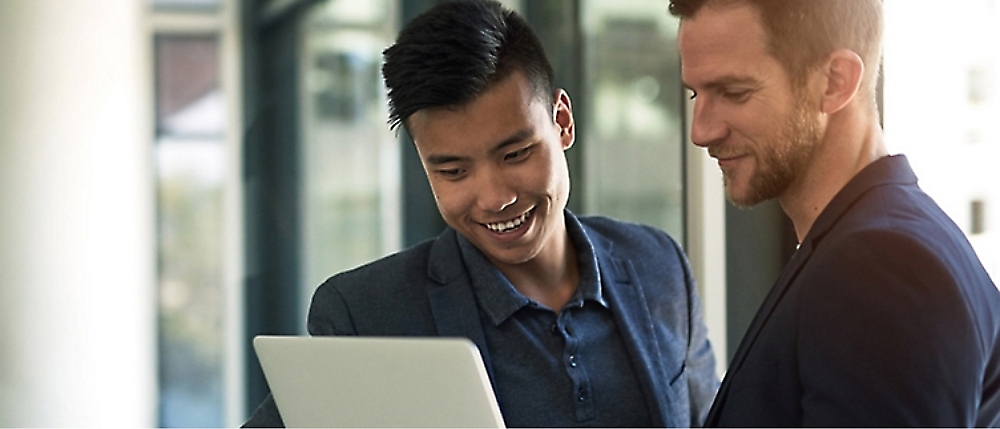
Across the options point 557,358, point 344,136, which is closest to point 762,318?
point 557,358

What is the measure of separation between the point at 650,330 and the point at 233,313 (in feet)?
4.28

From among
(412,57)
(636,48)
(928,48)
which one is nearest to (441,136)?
(412,57)

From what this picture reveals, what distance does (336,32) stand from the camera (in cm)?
266

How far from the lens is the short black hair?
149 cm

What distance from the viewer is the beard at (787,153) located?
49.5 inches

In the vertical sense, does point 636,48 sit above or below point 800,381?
above

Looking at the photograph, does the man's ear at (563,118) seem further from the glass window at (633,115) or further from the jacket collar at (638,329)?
the glass window at (633,115)

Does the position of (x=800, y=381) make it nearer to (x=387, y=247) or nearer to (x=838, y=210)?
(x=838, y=210)

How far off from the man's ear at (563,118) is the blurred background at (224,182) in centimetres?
67

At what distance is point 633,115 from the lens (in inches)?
101

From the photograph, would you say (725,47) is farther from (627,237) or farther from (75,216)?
(75,216)

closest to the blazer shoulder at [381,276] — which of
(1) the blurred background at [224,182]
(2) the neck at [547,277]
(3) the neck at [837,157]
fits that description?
(2) the neck at [547,277]

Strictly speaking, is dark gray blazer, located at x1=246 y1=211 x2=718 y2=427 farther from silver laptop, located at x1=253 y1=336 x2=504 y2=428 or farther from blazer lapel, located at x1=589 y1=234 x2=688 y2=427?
silver laptop, located at x1=253 y1=336 x2=504 y2=428

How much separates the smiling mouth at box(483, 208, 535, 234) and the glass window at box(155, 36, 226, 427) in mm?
1187
